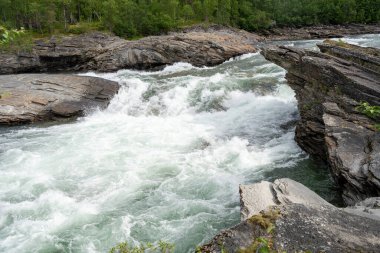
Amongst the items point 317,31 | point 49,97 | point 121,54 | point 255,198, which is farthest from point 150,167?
point 317,31

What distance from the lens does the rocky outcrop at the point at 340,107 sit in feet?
39.0

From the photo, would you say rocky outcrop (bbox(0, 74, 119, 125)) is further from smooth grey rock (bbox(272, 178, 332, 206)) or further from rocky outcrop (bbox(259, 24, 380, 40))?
rocky outcrop (bbox(259, 24, 380, 40))

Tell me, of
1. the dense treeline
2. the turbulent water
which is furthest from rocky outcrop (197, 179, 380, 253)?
the dense treeline

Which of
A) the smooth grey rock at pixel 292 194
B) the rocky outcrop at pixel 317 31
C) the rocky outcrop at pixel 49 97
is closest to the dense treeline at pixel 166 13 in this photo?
the rocky outcrop at pixel 317 31

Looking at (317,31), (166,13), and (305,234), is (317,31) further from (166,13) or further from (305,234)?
(305,234)

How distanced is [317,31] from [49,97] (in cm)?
6799

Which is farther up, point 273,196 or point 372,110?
point 372,110

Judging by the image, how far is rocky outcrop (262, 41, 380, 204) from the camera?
1190 cm

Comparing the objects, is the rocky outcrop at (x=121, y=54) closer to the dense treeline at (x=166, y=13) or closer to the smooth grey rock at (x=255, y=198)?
the dense treeline at (x=166, y=13)

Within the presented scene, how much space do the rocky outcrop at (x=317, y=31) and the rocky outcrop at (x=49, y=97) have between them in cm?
5207

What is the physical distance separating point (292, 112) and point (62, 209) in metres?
15.0

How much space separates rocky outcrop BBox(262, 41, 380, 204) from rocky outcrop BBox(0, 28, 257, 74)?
69.9 feet

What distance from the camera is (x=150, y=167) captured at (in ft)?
53.3

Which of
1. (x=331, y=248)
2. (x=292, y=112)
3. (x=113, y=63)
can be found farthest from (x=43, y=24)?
(x=331, y=248)
